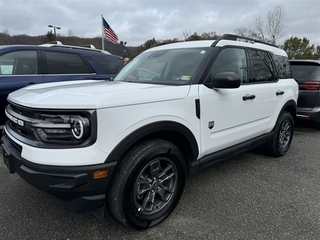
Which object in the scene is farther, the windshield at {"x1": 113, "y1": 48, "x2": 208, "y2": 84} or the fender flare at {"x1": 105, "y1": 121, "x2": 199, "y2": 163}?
the windshield at {"x1": 113, "y1": 48, "x2": 208, "y2": 84}

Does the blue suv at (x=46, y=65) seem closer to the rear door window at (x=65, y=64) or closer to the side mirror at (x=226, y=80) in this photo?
the rear door window at (x=65, y=64)

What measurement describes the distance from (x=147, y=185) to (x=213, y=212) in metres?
0.81

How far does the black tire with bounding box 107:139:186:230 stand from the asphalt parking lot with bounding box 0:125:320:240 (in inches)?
6.5

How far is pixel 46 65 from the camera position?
4.69 metres

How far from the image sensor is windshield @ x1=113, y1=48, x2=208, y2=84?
269 centimetres

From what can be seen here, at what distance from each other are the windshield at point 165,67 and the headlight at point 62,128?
45.5 inches

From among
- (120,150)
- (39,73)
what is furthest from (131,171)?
(39,73)


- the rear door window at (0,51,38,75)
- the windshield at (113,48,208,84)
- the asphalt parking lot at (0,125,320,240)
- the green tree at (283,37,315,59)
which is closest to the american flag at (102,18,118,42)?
the rear door window at (0,51,38,75)

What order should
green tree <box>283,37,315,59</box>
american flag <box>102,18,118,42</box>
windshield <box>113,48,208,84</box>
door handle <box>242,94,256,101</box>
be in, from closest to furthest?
windshield <box>113,48,208,84</box> → door handle <box>242,94,256,101</box> → american flag <box>102,18,118,42</box> → green tree <box>283,37,315,59</box>

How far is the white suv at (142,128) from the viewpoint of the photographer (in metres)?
1.78

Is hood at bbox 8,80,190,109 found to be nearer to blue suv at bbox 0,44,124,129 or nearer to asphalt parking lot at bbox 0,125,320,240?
asphalt parking lot at bbox 0,125,320,240

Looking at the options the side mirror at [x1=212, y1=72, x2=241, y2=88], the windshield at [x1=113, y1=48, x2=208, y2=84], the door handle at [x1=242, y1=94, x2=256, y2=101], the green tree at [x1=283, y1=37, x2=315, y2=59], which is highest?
the green tree at [x1=283, y1=37, x2=315, y2=59]

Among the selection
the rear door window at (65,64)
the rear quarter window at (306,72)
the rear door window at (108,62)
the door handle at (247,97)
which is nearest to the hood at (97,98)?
the door handle at (247,97)

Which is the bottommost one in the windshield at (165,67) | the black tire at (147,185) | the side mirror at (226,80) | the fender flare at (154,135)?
the black tire at (147,185)
